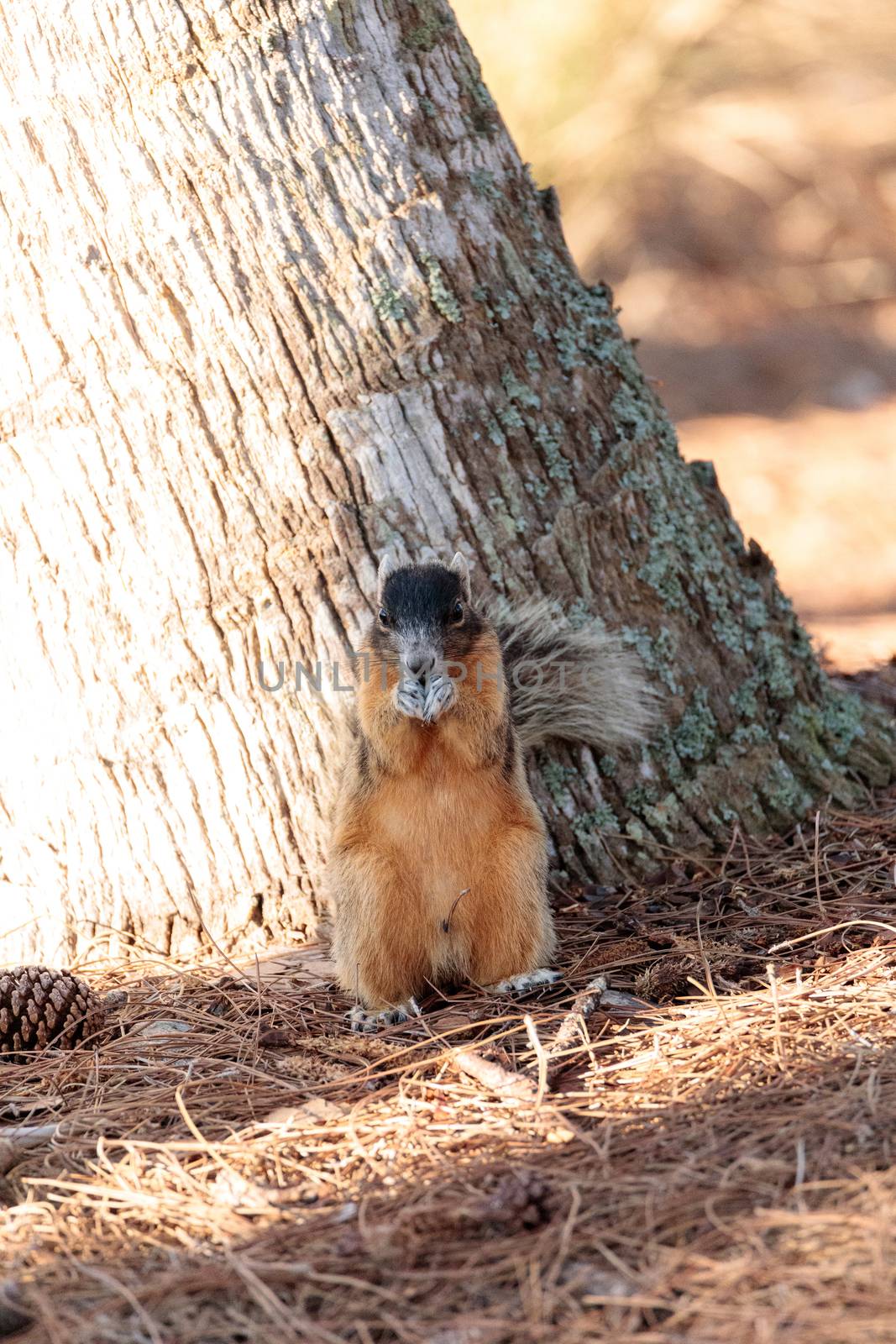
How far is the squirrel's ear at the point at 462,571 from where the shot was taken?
353 cm

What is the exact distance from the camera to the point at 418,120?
372 centimetres

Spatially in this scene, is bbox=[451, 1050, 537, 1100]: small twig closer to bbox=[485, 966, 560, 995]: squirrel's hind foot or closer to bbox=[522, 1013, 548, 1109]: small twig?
bbox=[522, 1013, 548, 1109]: small twig

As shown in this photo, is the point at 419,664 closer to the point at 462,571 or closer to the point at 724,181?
the point at 462,571

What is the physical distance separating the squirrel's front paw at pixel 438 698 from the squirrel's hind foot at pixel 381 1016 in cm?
76

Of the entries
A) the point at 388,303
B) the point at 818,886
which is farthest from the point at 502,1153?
the point at 388,303

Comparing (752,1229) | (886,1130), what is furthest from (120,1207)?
(886,1130)

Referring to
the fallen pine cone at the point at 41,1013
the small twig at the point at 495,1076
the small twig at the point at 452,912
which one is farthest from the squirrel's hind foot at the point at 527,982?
the fallen pine cone at the point at 41,1013

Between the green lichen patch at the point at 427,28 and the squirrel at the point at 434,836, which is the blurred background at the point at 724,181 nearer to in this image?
the green lichen patch at the point at 427,28

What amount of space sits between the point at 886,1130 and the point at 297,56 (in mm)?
3116

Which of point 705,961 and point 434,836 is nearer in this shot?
point 705,961

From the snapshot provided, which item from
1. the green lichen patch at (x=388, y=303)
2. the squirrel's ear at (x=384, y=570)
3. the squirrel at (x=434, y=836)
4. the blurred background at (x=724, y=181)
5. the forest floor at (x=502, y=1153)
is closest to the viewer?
the forest floor at (x=502, y=1153)

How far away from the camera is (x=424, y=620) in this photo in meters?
3.32

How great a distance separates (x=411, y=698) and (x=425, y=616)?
22 cm

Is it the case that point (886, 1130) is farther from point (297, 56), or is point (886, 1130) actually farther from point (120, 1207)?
point (297, 56)
